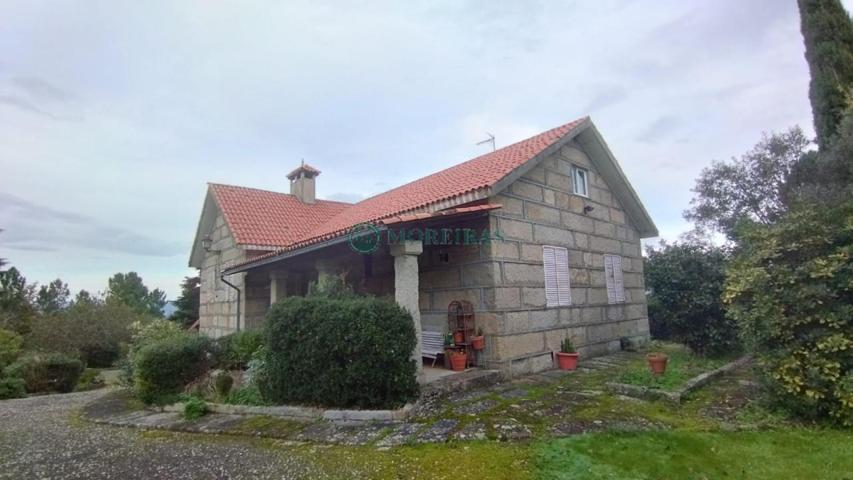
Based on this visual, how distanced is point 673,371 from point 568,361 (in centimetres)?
189

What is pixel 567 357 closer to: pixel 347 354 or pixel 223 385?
pixel 347 354

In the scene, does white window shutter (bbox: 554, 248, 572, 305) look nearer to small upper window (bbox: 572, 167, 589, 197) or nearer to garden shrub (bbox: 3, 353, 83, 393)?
small upper window (bbox: 572, 167, 589, 197)

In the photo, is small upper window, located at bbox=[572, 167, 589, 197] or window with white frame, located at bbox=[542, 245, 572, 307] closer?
window with white frame, located at bbox=[542, 245, 572, 307]

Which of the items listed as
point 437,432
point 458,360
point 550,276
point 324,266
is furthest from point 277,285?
point 437,432

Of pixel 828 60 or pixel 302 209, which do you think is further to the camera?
pixel 302 209

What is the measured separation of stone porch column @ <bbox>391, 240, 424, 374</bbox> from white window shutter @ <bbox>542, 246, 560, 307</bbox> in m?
3.74

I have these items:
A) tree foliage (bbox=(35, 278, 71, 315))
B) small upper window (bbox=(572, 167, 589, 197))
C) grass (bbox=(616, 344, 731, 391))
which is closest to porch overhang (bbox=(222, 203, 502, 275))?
grass (bbox=(616, 344, 731, 391))

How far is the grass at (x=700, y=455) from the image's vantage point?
371cm

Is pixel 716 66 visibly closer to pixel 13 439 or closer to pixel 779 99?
pixel 779 99

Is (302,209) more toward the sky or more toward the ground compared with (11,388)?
more toward the sky

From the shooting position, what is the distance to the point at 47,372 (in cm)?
1462

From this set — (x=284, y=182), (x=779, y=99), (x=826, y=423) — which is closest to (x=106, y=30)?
(x=284, y=182)

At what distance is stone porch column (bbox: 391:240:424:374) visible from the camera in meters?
6.46

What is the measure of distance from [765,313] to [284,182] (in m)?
17.9
